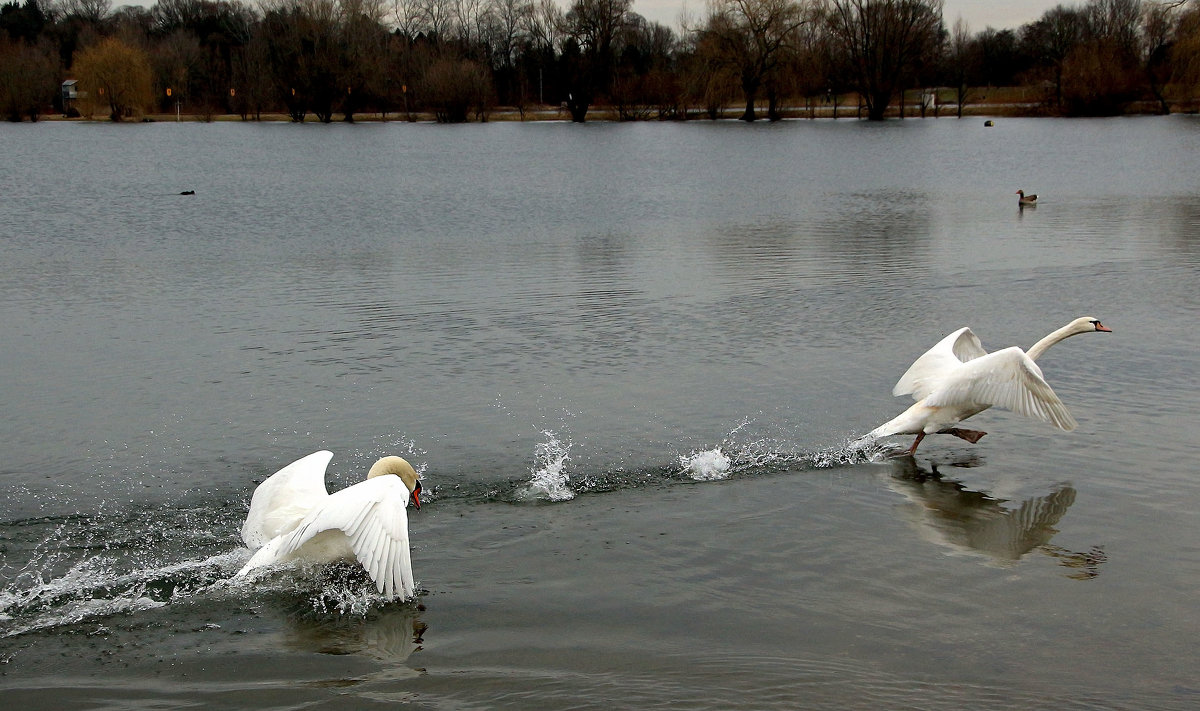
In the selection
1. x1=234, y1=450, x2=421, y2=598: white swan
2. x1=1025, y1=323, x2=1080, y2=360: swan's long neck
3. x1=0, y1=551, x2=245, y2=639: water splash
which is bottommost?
x1=0, y1=551, x2=245, y2=639: water splash

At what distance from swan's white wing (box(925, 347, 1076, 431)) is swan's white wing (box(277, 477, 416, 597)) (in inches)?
188

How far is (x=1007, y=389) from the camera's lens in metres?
8.91

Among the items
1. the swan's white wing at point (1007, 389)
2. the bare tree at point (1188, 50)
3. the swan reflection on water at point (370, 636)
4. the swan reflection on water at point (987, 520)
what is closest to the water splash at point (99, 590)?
the swan reflection on water at point (370, 636)

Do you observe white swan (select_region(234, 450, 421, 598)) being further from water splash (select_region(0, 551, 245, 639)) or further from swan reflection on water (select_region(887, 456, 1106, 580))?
swan reflection on water (select_region(887, 456, 1106, 580))

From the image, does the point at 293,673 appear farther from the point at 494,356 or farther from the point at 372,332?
the point at 372,332

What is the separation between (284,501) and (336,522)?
862mm

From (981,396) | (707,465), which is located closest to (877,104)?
(981,396)

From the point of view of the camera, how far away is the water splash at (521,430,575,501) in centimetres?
839

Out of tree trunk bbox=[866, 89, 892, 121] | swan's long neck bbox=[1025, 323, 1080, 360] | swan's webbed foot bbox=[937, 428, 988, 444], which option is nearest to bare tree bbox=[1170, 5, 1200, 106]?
tree trunk bbox=[866, 89, 892, 121]

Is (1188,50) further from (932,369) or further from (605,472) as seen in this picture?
(605,472)

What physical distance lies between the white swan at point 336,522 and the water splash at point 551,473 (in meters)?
1.54

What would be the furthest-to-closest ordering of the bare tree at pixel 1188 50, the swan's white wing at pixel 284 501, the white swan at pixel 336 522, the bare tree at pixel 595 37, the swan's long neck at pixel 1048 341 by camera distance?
1. the bare tree at pixel 595 37
2. the bare tree at pixel 1188 50
3. the swan's long neck at pixel 1048 341
4. the swan's white wing at pixel 284 501
5. the white swan at pixel 336 522

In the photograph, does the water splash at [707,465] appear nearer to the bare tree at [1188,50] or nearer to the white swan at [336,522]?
the white swan at [336,522]

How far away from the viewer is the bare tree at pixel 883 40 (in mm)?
83000
